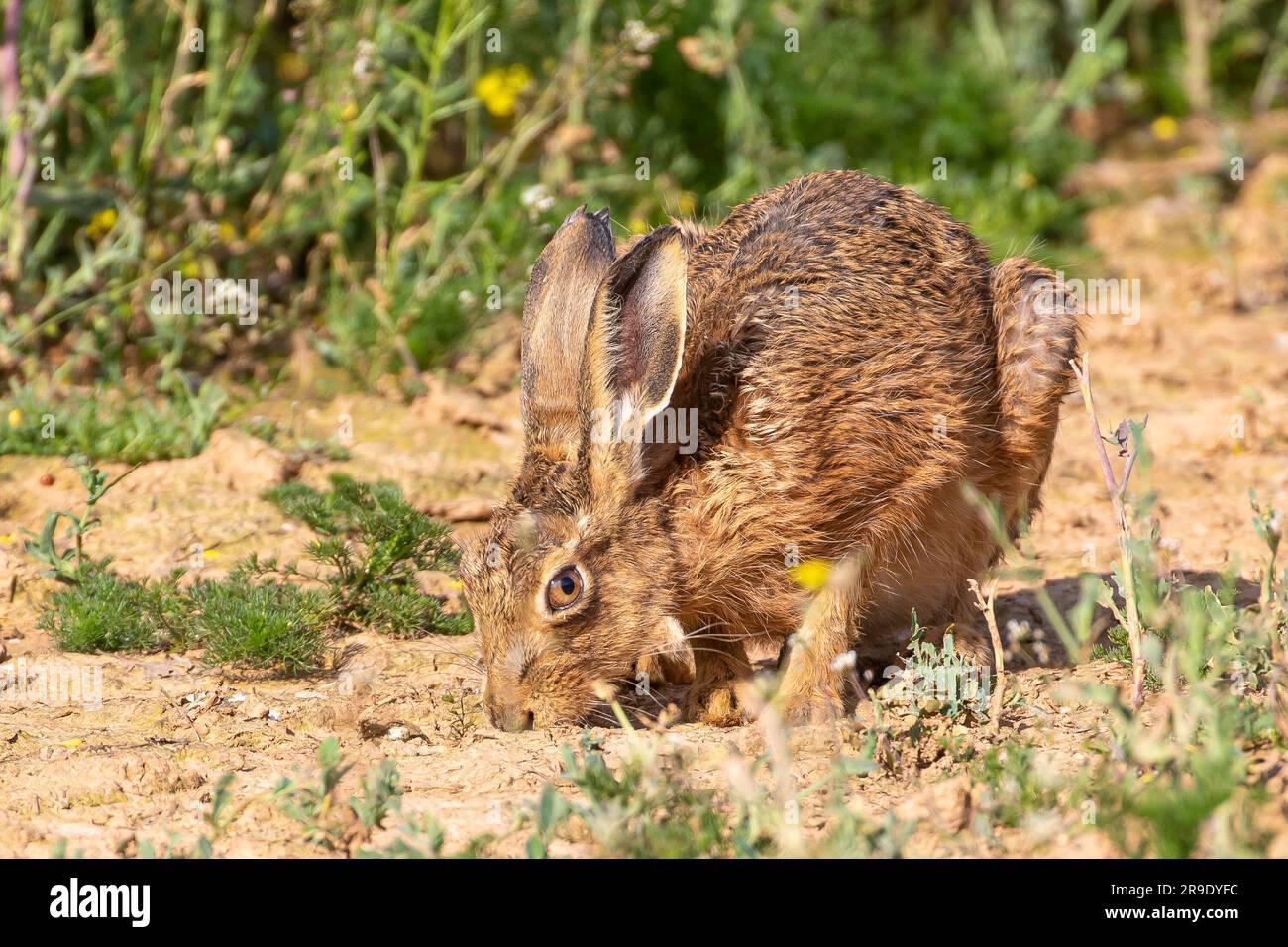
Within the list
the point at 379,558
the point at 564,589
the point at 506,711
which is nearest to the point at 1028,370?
the point at 564,589

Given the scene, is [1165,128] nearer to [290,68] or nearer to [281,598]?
[290,68]

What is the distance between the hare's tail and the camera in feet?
18.5

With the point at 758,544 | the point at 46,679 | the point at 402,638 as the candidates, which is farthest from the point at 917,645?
the point at 46,679

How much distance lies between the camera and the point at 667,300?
485 cm

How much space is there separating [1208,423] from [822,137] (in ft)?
10.8

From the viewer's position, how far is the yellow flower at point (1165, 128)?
11.8 meters

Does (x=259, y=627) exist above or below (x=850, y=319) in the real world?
below

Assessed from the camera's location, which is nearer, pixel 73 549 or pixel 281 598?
pixel 281 598

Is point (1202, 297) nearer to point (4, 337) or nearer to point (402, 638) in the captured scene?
point (402, 638)

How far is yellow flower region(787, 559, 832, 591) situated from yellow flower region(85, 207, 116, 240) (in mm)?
4378

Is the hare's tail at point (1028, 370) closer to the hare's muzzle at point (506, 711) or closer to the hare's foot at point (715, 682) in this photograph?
the hare's foot at point (715, 682)

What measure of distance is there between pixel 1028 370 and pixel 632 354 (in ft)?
5.30

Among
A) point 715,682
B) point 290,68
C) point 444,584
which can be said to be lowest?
point 715,682

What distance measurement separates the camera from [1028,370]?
5.65 meters
